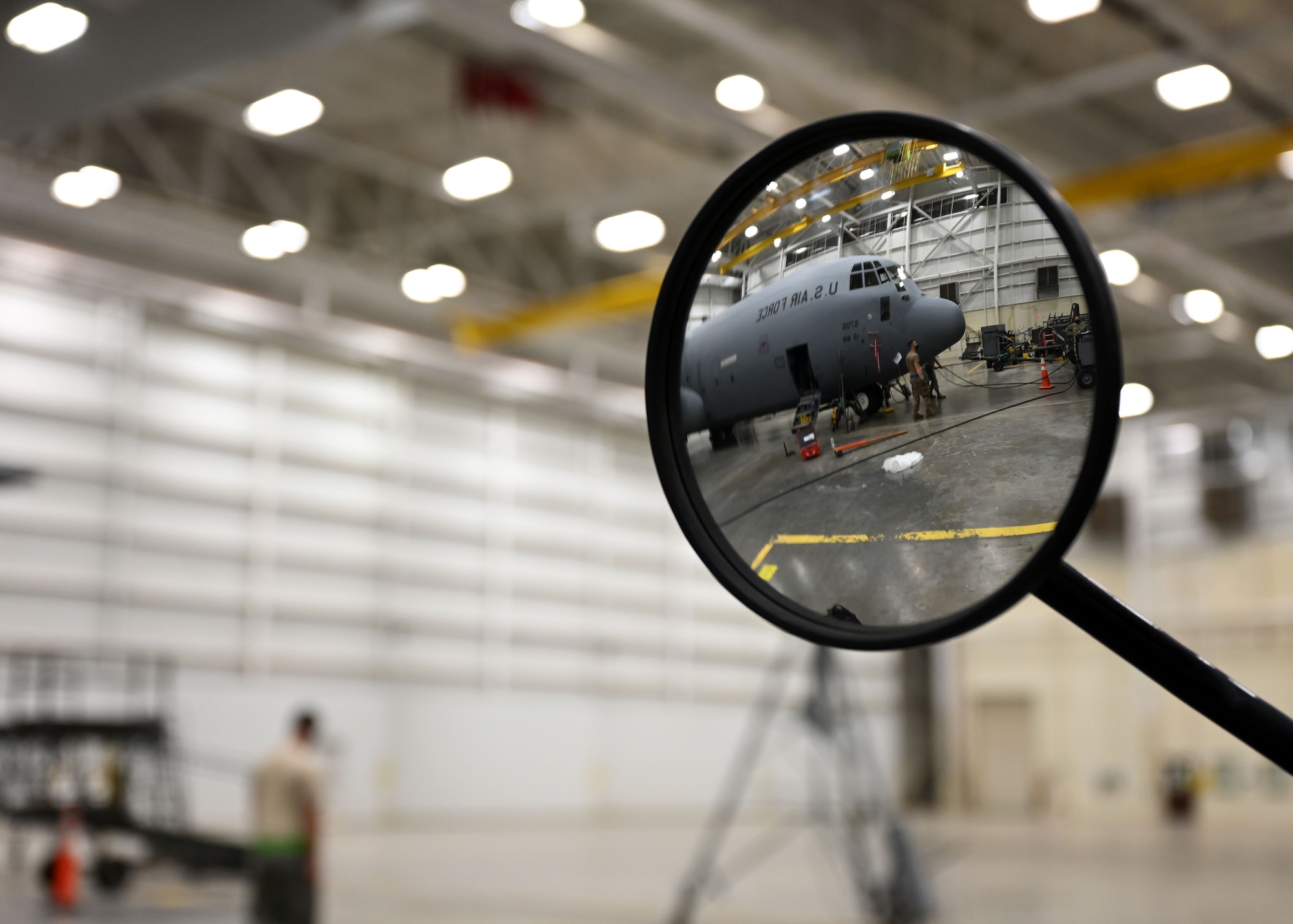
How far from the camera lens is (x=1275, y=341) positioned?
93.2 feet

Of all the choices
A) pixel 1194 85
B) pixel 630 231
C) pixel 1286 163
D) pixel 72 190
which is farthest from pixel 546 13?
pixel 1286 163

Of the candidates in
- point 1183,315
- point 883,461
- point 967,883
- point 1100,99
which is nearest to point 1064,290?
point 883,461

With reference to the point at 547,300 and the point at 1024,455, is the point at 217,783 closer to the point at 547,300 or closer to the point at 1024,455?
the point at 547,300

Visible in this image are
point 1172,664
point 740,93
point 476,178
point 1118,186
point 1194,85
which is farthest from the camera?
point 476,178

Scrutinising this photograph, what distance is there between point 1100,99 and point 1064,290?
68.8 feet

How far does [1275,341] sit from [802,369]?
100.0 feet

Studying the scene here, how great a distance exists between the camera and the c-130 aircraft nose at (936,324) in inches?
49.4

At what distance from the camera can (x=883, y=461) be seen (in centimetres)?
128

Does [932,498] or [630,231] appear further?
[630,231]

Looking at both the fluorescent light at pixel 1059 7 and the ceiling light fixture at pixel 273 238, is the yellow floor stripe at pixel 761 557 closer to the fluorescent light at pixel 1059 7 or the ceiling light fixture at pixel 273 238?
the fluorescent light at pixel 1059 7

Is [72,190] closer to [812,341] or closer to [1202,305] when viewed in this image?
[1202,305]

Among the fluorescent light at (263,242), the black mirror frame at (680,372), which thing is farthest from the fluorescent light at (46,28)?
the fluorescent light at (263,242)

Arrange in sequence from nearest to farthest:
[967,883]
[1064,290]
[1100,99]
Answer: [1064,290] < [967,883] < [1100,99]

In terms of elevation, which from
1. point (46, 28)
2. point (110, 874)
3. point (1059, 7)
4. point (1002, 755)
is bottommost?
point (1002, 755)
